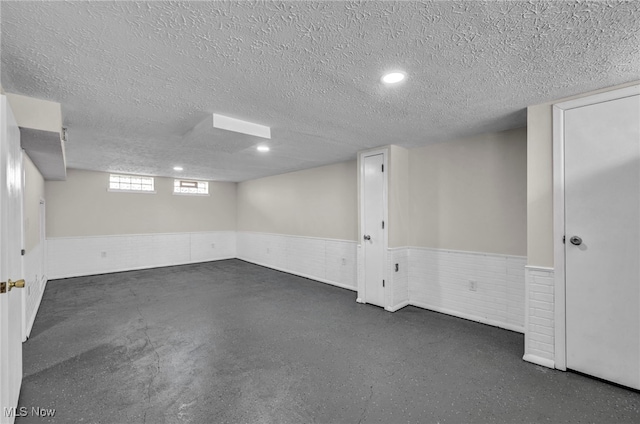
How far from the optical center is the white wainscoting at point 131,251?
18.9ft

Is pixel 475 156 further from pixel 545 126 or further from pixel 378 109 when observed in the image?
pixel 378 109

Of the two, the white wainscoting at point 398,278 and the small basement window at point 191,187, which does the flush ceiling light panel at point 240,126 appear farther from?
the small basement window at point 191,187

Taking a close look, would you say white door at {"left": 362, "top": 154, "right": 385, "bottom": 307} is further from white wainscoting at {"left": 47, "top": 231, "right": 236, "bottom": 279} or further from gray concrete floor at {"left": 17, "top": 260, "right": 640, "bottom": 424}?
white wainscoting at {"left": 47, "top": 231, "right": 236, "bottom": 279}

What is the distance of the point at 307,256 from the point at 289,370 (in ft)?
11.7

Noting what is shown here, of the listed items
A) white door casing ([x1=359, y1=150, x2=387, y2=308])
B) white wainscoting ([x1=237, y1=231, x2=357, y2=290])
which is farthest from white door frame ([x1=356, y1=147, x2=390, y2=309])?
white wainscoting ([x1=237, y1=231, x2=357, y2=290])

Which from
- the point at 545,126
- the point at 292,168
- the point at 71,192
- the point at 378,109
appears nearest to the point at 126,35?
the point at 378,109

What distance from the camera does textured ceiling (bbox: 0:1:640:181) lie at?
51.7 inches

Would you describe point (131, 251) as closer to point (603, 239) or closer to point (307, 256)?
point (307, 256)

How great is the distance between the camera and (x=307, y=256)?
5875 millimetres

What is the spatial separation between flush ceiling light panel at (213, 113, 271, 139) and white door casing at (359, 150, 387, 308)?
1.65 meters

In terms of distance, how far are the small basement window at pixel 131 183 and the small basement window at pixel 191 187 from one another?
547 millimetres

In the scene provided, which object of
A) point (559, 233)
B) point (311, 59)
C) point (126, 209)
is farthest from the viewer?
point (126, 209)

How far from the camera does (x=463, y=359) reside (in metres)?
2.51

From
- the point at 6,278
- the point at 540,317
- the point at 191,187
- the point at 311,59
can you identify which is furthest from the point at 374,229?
the point at 191,187
